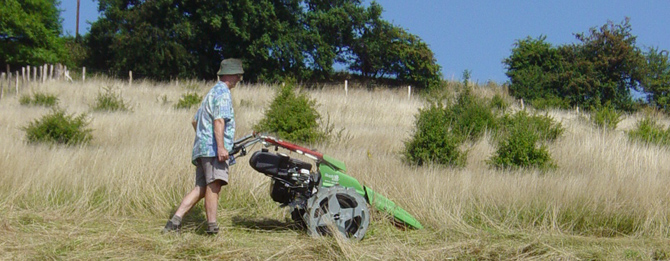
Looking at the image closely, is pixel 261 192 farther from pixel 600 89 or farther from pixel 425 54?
pixel 425 54

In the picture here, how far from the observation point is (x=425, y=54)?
42156 mm

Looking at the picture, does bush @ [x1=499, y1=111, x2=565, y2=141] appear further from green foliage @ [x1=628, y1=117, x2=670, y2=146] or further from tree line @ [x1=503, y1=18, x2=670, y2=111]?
tree line @ [x1=503, y1=18, x2=670, y2=111]

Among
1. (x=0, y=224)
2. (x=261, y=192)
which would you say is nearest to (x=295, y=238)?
(x=261, y=192)

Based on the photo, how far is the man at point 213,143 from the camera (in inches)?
239

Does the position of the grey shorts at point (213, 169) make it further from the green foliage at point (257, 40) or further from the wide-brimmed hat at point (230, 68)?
the green foliage at point (257, 40)

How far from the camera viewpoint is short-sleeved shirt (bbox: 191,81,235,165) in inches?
240

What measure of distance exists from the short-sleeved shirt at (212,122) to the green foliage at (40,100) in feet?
57.8

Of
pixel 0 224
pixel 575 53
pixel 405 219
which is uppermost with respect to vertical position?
pixel 575 53

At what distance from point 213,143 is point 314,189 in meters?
1.02

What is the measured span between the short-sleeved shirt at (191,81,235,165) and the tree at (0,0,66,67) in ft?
147

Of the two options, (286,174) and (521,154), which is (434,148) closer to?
(521,154)

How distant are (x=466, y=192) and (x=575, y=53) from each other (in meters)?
34.3

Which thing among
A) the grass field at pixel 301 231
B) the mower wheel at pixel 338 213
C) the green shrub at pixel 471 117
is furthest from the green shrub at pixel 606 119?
the mower wheel at pixel 338 213

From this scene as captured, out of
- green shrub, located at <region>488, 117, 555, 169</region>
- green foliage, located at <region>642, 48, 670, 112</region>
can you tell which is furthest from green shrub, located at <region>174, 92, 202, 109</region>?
green foliage, located at <region>642, 48, 670, 112</region>
